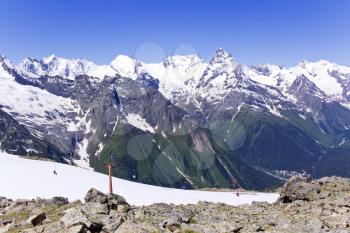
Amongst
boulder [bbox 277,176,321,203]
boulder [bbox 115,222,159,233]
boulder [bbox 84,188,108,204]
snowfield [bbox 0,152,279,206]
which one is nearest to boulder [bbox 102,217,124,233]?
boulder [bbox 115,222,159,233]

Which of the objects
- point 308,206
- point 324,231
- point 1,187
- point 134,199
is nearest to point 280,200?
point 308,206

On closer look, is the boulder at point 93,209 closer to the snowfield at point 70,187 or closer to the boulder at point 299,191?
the boulder at point 299,191

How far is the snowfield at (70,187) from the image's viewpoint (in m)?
70.5

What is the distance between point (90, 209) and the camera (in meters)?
33.3

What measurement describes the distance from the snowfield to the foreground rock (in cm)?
1469

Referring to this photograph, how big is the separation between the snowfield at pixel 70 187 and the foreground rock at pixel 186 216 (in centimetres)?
1469

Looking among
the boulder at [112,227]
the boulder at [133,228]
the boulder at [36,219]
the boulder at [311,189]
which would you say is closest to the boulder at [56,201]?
the boulder at [36,219]

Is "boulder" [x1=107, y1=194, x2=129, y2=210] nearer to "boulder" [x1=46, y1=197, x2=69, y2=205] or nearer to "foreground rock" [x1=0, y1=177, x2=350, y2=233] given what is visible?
"foreground rock" [x1=0, y1=177, x2=350, y2=233]

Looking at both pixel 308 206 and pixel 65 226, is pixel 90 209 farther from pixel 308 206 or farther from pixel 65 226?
pixel 308 206

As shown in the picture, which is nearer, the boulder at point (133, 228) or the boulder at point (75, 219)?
the boulder at point (133, 228)

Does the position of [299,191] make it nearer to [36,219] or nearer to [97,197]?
[97,197]

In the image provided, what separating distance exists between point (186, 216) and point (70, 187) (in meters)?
39.2

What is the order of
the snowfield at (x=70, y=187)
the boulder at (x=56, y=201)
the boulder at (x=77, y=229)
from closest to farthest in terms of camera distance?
the boulder at (x=77, y=229), the boulder at (x=56, y=201), the snowfield at (x=70, y=187)

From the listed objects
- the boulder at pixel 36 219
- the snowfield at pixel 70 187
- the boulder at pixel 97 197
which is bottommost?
the snowfield at pixel 70 187
